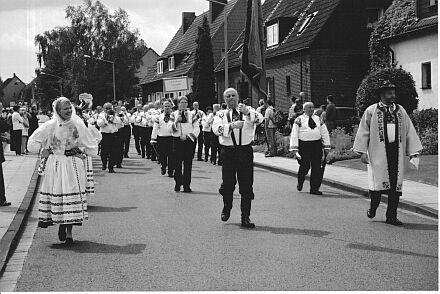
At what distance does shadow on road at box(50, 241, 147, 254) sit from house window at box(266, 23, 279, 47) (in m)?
36.0

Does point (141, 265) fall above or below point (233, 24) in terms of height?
below

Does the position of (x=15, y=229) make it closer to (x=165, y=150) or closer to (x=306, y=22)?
(x=165, y=150)

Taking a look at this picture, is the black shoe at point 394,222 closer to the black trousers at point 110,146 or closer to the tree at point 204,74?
the black trousers at point 110,146

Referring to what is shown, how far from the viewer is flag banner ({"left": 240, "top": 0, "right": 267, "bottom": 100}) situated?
24016 millimetres

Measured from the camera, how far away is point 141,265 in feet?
25.9

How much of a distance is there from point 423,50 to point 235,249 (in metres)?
22.2

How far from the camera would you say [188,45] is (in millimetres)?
68375

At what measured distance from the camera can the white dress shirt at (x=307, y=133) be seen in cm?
1468

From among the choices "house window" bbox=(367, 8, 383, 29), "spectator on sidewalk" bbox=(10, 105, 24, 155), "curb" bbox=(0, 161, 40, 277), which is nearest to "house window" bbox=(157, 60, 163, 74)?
"house window" bbox=(367, 8, 383, 29)

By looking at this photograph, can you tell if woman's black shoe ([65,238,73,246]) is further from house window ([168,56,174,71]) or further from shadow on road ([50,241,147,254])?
house window ([168,56,174,71])

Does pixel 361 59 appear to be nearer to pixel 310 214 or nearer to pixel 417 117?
pixel 417 117

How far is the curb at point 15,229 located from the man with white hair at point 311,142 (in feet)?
16.5

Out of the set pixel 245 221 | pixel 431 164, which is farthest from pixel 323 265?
pixel 431 164

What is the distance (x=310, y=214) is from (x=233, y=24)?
4968cm
